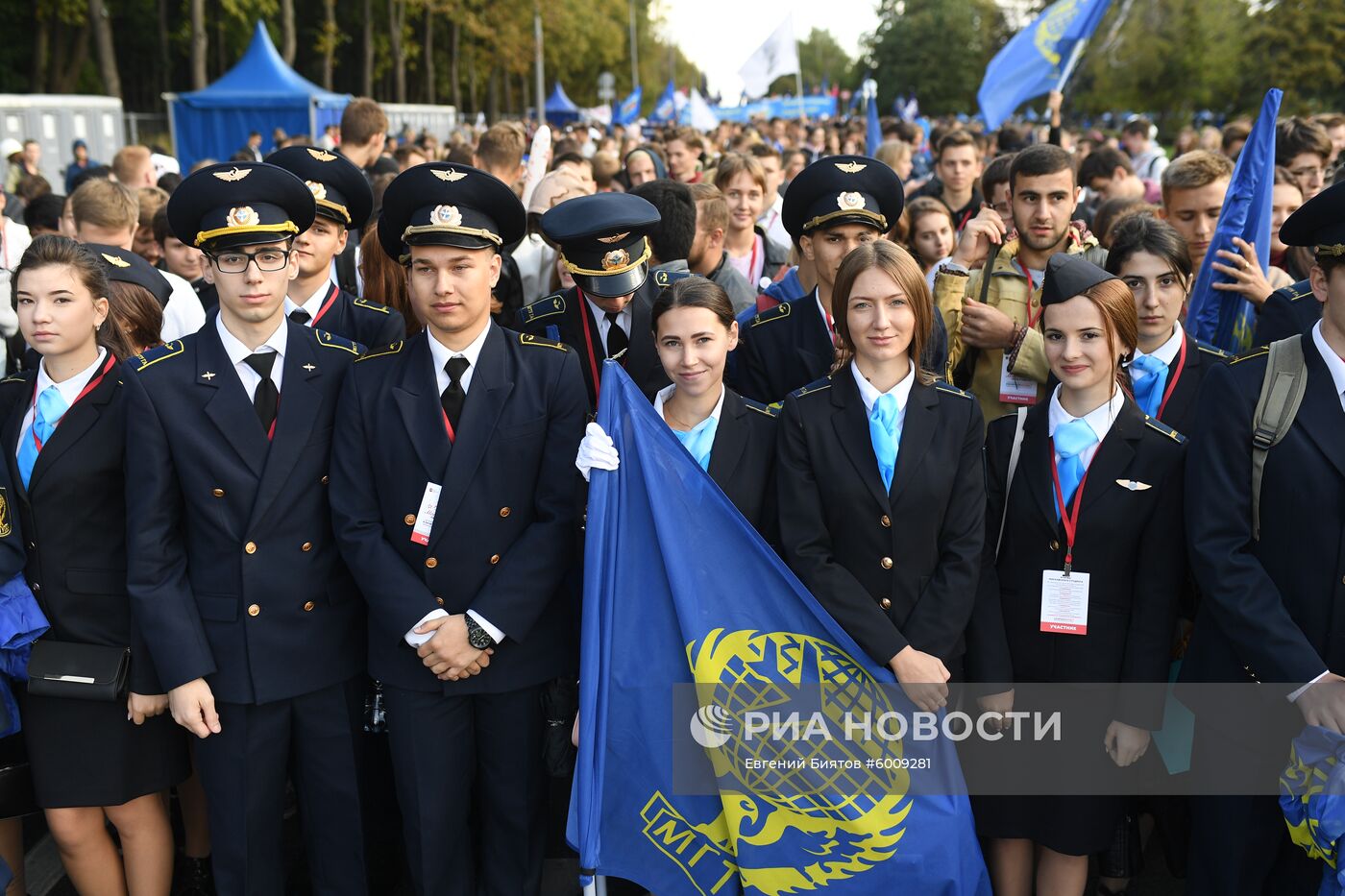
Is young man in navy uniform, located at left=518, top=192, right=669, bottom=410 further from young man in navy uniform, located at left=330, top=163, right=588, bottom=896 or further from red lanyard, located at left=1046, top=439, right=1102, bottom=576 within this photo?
red lanyard, located at left=1046, top=439, right=1102, bottom=576

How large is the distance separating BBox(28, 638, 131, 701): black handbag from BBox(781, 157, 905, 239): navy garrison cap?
2.78 metres

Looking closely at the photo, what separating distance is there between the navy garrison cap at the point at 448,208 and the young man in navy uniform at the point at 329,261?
706 millimetres

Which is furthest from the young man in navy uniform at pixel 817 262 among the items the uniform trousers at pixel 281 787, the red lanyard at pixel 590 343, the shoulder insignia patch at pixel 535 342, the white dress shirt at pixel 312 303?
the uniform trousers at pixel 281 787

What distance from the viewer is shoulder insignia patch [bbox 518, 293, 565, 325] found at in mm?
4418

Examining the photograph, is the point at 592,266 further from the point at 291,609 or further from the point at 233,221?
the point at 291,609

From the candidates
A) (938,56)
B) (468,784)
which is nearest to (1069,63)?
(468,784)

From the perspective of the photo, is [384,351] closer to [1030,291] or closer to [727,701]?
[727,701]

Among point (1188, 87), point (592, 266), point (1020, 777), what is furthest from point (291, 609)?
point (1188, 87)

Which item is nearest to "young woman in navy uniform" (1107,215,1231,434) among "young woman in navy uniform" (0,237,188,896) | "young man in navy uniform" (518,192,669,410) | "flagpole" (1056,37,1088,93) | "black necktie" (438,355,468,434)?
"young man in navy uniform" (518,192,669,410)

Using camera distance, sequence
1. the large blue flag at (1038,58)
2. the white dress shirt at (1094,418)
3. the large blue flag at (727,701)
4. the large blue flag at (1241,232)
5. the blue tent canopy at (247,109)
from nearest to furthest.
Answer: the large blue flag at (727,701) → the white dress shirt at (1094,418) → the large blue flag at (1241,232) → the large blue flag at (1038,58) → the blue tent canopy at (247,109)

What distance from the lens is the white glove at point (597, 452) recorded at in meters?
3.46

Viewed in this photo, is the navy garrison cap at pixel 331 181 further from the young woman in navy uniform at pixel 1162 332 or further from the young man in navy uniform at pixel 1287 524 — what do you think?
the young man in navy uniform at pixel 1287 524

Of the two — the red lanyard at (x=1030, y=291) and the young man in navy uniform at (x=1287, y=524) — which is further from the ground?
the red lanyard at (x=1030, y=291)

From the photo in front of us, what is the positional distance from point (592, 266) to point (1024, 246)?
1878 mm
